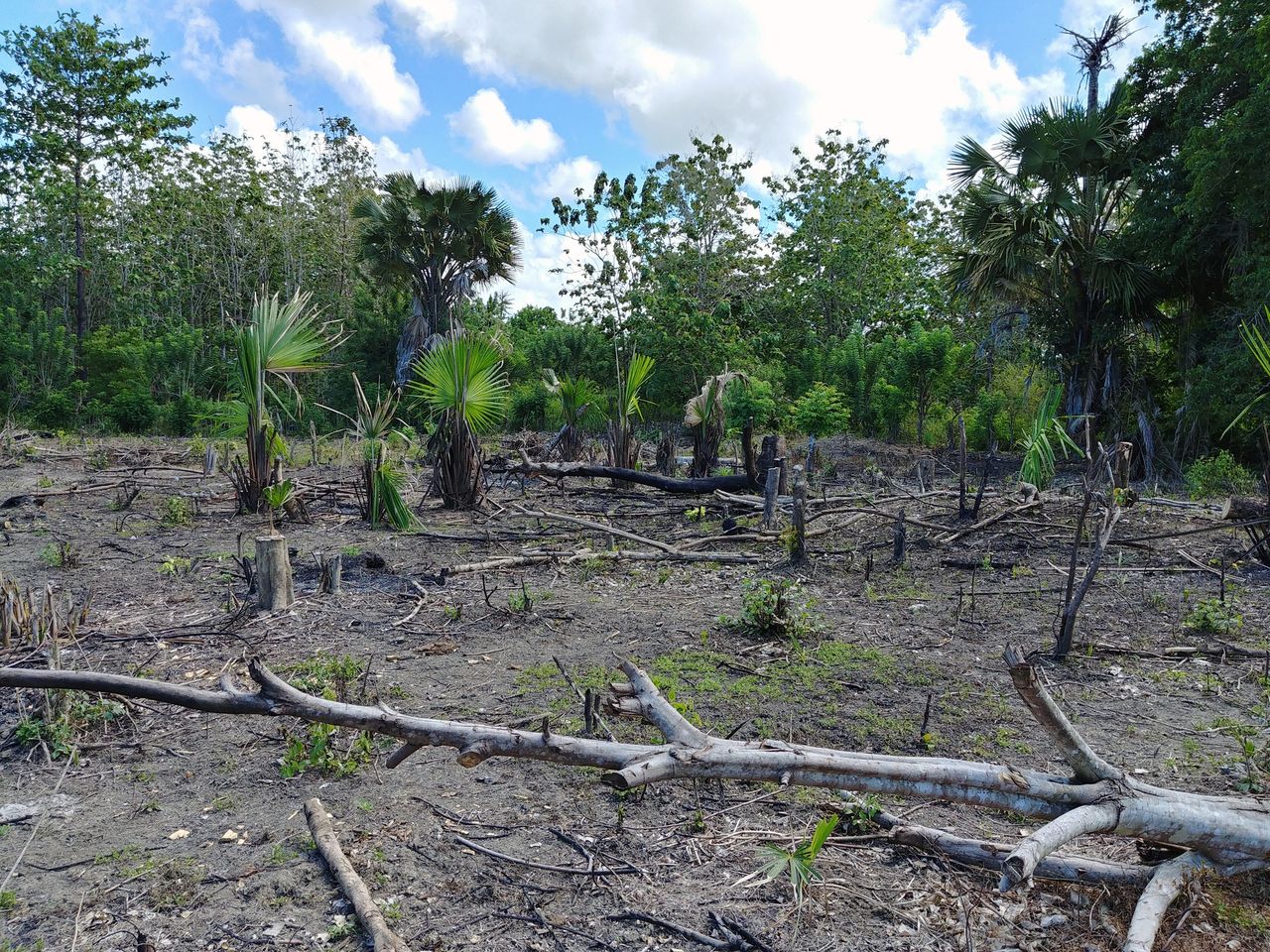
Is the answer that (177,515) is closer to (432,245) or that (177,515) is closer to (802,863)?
(802,863)

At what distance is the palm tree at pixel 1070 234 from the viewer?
1370 cm

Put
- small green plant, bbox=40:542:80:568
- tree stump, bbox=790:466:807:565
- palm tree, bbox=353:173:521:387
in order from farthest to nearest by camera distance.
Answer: palm tree, bbox=353:173:521:387
tree stump, bbox=790:466:807:565
small green plant, bbox=40:542:80:568

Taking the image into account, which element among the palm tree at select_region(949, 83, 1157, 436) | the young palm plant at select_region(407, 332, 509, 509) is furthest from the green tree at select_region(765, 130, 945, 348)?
the young palm plant at select_region(407, 332, 509, 509)

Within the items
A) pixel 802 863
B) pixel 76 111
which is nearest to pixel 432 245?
pixel 76 111

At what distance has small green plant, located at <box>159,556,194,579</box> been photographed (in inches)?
239

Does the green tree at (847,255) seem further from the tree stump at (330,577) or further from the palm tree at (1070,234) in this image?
the tree stump at (330,577)

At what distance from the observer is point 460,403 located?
28.1 feet

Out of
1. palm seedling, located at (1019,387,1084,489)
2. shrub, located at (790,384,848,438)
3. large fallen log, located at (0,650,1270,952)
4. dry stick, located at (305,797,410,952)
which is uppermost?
shrub, located at (790,384,848,438)

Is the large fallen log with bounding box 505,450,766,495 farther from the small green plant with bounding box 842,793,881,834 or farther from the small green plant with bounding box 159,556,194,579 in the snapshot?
the small green plant with bounding box 842,793,881,834

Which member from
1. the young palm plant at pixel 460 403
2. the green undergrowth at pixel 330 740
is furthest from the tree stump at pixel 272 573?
the young palm plant at pixel 460 403

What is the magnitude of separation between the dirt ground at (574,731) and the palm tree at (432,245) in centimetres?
1285

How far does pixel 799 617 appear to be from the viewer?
5043 millimetres

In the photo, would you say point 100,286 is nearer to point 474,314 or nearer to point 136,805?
point 474,314

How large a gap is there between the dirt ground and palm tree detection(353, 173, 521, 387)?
12.9m
